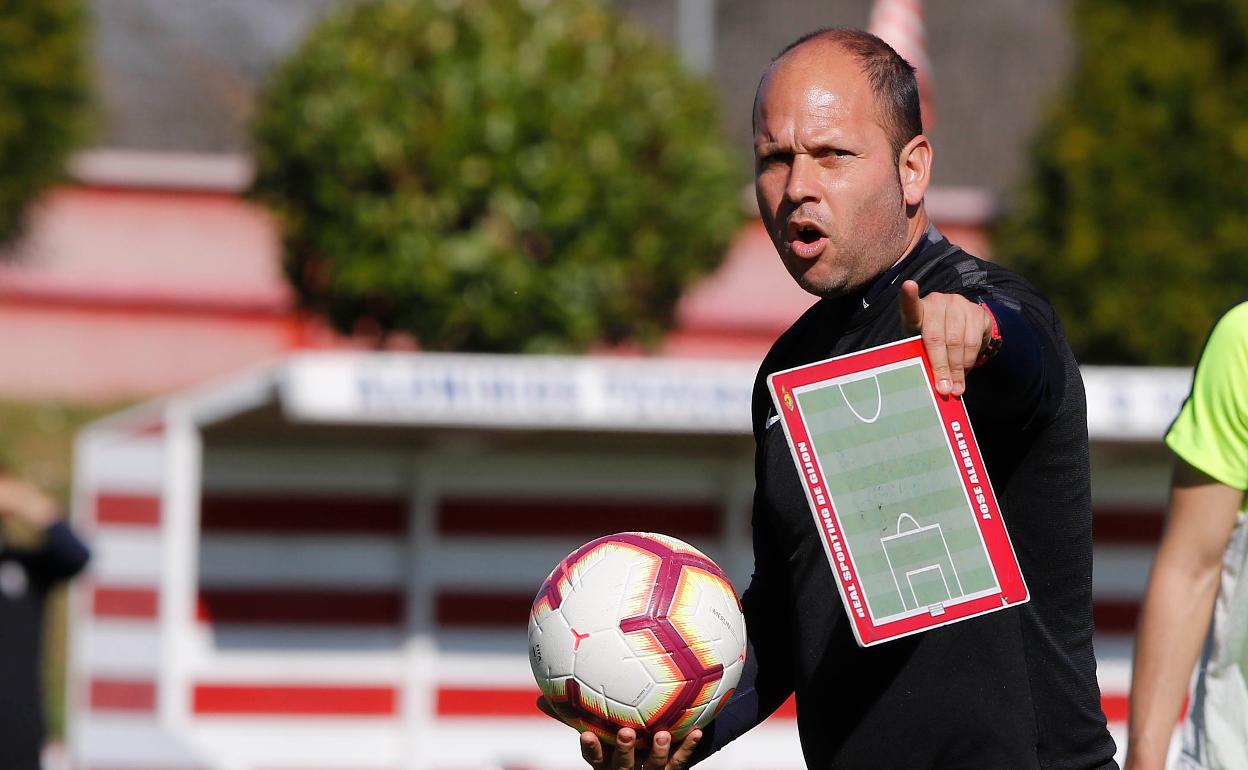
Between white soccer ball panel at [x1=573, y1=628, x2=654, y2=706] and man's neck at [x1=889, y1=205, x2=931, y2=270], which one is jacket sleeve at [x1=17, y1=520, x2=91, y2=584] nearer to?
white soccer ball panel at [x1=573, y1=628, x2=654, y2=706]

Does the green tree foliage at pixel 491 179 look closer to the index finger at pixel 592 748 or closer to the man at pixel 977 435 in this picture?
the index finger at pixel 592 748

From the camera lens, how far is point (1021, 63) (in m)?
28.3

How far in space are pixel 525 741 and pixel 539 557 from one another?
0.95 meters

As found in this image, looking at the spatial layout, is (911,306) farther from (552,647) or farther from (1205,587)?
(1205,587)

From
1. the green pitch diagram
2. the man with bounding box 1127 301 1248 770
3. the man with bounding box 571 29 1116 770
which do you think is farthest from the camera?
the man with bounding box 1127 301 1248 770

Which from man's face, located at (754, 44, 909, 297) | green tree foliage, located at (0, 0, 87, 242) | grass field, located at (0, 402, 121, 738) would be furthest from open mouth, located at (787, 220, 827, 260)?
green tree foliage, located at (0, 0, 87, 242)

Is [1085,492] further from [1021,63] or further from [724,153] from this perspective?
[1021,63]

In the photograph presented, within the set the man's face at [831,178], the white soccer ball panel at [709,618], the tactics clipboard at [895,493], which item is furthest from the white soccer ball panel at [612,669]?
the man's face at [831,178]

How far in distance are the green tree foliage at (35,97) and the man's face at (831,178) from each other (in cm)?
1516

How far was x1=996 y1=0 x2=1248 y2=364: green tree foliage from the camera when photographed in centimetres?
1766

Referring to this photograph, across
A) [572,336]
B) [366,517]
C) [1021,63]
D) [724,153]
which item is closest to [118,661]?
[366,517]

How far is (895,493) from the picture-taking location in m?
2.79

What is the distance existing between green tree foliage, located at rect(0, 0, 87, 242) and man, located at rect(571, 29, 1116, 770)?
15175 mm

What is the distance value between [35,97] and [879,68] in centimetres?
1586
